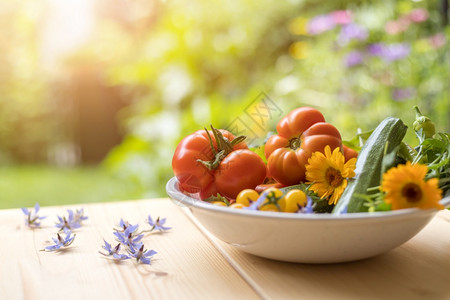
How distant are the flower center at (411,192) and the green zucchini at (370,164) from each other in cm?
7

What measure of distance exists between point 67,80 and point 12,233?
11.9 ft

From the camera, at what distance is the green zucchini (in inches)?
30.0

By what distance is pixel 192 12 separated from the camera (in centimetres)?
402

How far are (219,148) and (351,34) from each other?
2.33 m

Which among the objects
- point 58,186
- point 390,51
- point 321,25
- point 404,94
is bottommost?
point 58,186

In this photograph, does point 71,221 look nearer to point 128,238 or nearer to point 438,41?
point 128,238

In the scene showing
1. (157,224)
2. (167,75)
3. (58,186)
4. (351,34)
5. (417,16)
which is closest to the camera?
(157,224)

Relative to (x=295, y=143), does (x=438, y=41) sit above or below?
above

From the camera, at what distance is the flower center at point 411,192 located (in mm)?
697

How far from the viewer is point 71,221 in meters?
1.02

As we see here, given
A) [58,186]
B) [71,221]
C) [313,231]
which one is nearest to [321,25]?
[58,186]

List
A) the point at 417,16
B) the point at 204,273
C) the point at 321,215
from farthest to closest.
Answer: the point at 417,16
the point at 204,273
the point at 321,215

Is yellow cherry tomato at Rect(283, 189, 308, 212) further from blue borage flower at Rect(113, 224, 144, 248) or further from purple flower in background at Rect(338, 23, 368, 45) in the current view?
purple flower in background at Rect(338, 23, 368, 45)

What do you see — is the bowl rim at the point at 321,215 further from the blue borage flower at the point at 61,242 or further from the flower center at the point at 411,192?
the blue borage flower at the point at 61,242
